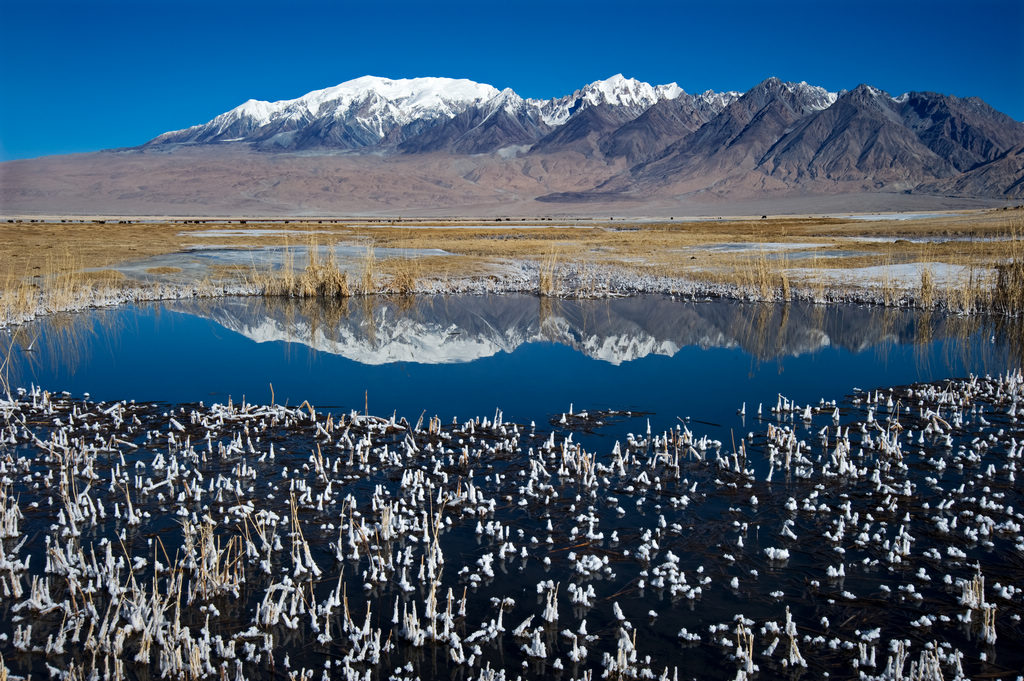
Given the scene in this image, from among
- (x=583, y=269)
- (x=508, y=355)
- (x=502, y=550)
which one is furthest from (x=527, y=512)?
(x=583, y=269)

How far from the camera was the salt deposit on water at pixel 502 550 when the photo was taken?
4965 mm

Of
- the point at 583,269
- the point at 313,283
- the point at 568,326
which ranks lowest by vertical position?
the point at 568,326

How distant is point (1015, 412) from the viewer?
9.71m

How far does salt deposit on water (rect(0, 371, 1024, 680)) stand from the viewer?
195 inches

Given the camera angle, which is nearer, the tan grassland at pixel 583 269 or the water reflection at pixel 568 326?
the water reflection at pixel 568 326

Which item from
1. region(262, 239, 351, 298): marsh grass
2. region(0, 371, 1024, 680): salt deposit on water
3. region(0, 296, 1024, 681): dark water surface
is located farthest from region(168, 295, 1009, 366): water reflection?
region(0, 371, 1024, 680): salt deposit on water

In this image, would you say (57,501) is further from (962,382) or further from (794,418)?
(962,382)

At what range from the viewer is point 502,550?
20.1 ft

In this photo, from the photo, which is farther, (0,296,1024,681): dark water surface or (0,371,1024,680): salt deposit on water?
(0,296,1024,681): dark water surface

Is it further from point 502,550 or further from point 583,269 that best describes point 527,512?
Answer: point 583,269

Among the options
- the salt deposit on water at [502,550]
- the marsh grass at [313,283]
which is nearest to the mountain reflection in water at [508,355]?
the marsh grass at [313,283]

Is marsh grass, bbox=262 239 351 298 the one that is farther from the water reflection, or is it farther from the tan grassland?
the water reflection

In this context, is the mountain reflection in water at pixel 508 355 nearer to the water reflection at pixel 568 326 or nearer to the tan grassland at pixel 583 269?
the water reflection at pixel 568 326

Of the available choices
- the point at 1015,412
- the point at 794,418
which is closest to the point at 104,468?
the point at 794,418
